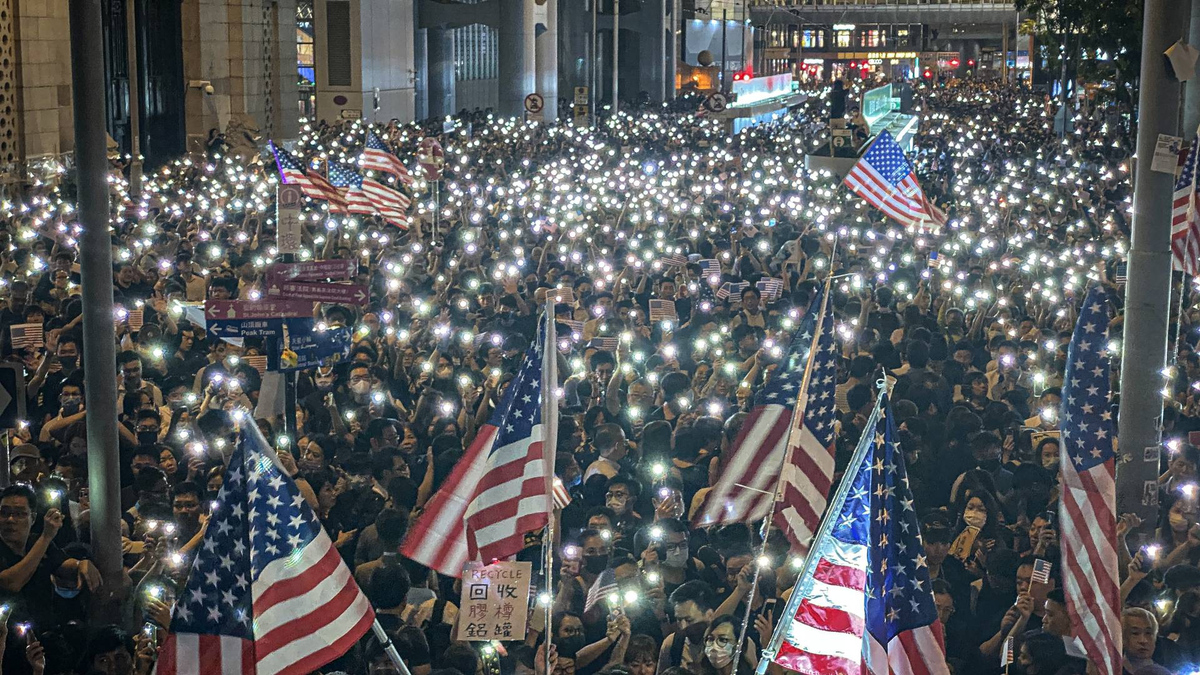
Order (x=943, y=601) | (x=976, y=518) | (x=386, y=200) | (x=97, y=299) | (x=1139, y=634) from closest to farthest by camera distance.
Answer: (x=1139, y=634), (x=943, y=601), (x=97, y=299), (x=976, y=518), (x=386, y=200)

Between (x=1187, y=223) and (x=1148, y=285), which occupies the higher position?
(x=1187, y=223)

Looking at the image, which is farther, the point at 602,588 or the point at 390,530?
the point at 390,530

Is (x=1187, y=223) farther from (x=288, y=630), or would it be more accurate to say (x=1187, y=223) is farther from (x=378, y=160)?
(x=378, y=160)

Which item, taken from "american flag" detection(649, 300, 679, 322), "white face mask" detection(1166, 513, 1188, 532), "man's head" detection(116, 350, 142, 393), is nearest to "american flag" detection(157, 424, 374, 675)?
"white face mask" detection(1166, 513, 1188, 532)

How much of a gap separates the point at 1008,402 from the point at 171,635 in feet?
28.4

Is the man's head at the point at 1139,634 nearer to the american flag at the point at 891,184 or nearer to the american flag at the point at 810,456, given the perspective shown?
the american flag at the point at 810,456

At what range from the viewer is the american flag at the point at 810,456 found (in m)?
9.54

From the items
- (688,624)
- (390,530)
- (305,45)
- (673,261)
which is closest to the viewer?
(688,624)

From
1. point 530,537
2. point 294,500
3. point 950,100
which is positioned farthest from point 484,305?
point 950,100

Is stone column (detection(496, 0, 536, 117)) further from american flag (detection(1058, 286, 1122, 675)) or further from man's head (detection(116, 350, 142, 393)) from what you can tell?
american flag (detection(1058, 286, 1122, 675))

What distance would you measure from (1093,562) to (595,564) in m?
2.92

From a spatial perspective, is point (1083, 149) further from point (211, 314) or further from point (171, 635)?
point (171, 635)

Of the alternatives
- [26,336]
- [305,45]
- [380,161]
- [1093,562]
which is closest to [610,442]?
[1093,562]

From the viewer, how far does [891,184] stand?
2006cm
